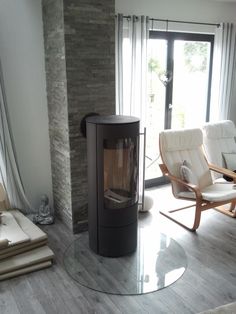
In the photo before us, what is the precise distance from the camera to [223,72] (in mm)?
4781

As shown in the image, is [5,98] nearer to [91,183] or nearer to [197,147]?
[91,183]

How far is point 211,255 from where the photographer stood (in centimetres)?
302

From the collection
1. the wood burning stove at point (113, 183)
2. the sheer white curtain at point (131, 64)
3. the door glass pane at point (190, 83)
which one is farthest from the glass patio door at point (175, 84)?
the wood burning stove at point (113, 183)

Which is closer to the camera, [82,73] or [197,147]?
[82,73]

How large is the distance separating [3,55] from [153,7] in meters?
1.87

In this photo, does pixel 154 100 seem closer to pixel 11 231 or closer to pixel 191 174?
pixel 191 174

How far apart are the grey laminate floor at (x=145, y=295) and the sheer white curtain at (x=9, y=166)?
60 centimetres

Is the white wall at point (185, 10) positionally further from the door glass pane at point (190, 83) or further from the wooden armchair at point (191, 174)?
the wooden armchair at point (191, 174)

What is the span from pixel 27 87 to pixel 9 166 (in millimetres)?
824

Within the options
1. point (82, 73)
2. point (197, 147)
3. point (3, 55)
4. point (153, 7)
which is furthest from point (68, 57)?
point (197, 147)

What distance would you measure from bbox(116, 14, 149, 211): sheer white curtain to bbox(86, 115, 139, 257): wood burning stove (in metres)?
1.05

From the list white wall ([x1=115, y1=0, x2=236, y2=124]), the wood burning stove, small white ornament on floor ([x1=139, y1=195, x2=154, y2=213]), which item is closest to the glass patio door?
white wall ([x1=115, y1=0, x2=236, y2=124])

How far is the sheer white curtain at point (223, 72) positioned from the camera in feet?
15.2

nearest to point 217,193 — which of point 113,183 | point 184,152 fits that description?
point 184,152
